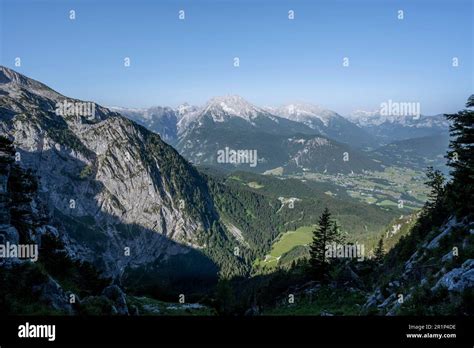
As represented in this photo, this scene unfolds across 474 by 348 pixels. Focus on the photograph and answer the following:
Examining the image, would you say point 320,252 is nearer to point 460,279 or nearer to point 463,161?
point 463,161

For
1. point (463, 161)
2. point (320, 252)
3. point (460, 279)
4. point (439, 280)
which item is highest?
point (463, 161)

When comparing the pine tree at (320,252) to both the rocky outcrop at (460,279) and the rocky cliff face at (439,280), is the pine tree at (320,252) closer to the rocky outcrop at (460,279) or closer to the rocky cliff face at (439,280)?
the rocky cliff face at (439,280)

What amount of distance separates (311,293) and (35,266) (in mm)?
33986

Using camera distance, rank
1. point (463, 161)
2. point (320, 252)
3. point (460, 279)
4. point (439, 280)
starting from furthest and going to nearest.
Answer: point (320, 252)
point (463, 161)
point (439, 280)
point (460, 279)

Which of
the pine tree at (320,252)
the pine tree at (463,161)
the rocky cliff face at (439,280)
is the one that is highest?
the pine tree at (463,161)

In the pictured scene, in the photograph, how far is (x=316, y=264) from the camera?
2019 inches

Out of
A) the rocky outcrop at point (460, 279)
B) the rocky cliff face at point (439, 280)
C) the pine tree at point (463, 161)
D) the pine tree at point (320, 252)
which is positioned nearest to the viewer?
the rocky cliff face at point (439, 280)

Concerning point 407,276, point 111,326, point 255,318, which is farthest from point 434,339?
point 407,276

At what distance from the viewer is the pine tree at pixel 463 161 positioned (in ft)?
101

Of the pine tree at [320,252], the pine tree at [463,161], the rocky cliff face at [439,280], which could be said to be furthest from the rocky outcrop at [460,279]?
the pine tree at [320,252]

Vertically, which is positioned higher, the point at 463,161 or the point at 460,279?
the point at 463,161

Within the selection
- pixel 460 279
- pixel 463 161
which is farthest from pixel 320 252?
pixel 460 279

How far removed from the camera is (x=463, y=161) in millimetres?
33125

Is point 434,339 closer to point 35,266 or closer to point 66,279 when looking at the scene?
point 35,266
